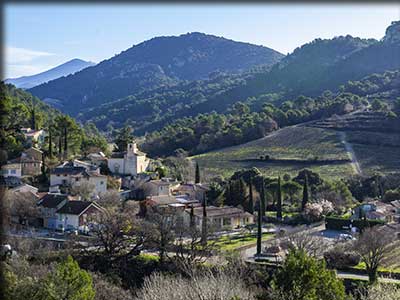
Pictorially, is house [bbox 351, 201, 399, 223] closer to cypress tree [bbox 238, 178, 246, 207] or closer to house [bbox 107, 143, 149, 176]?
cypress tree [bbox 238, 178, 246, 207]

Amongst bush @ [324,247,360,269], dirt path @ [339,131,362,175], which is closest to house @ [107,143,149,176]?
bush @ [324,247,360,269]

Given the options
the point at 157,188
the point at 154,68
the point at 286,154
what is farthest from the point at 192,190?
the point at 154,68

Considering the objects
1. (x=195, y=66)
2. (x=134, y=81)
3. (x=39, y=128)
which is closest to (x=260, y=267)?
(x=39, y=128)

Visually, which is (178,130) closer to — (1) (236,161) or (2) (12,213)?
(1) (236,161)

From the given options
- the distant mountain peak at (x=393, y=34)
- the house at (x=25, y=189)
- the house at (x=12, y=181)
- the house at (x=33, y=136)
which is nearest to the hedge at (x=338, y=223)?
the house at (x=25, y=189)

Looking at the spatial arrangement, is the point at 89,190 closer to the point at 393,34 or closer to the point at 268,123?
A: the point at 268,123

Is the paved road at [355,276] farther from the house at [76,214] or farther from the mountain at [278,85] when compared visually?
the mountain at [278,85]
